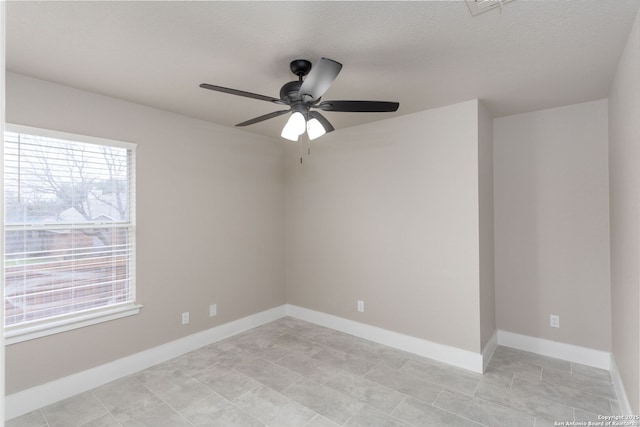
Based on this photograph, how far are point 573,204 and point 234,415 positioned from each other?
11.7ft

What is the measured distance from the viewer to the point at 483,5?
5.57 feet

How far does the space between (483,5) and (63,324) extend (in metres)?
3.64

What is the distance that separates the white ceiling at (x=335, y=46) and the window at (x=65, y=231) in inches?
21.8

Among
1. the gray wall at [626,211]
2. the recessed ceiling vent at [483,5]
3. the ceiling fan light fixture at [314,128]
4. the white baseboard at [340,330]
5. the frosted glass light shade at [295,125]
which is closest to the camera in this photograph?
the recessed ceiling vent at [483,5]

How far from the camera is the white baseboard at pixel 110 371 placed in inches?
96.1

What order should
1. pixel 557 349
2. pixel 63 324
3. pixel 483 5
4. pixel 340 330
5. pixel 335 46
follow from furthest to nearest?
pixel 340 330
pixel 557 349
pixel 63 324
pixel 335 46
pixel 483 5

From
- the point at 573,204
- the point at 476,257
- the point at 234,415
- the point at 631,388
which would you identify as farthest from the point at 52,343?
the point at 573,204

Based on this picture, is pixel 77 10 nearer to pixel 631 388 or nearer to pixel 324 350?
pixel 324 350

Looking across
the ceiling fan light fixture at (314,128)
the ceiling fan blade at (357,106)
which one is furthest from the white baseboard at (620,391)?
the ceiling fan light fixture at (314,128)

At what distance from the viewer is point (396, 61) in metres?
2.29

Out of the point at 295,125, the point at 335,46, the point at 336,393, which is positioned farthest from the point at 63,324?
the point at 335,46

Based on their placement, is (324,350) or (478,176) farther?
(324,350)

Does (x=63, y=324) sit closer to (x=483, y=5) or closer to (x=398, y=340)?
(x=398, y=340)

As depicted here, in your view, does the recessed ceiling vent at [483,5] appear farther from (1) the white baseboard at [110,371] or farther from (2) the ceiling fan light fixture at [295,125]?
(1) the white baseboard at [110,371]
